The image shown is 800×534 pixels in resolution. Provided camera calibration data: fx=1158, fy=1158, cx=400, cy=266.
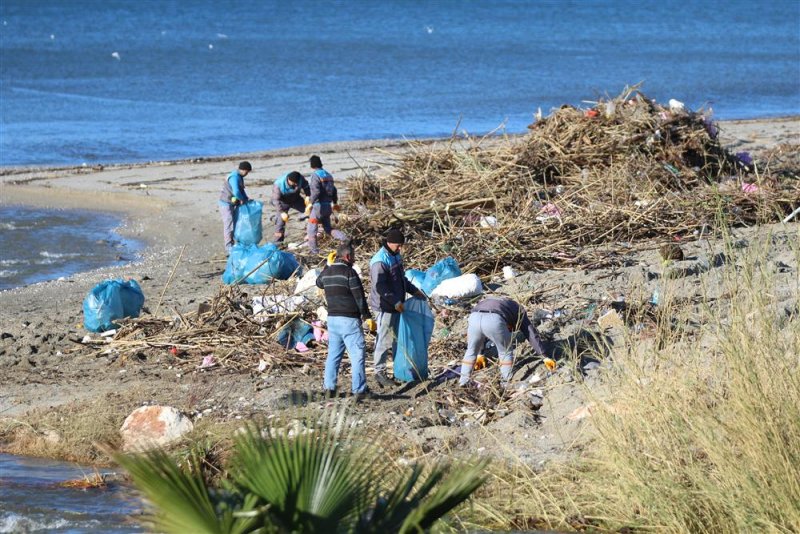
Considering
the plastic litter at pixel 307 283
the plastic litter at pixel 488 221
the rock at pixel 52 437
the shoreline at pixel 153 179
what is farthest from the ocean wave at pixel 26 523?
the shoreline at pixel 153 179

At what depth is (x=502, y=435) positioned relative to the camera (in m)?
8.95

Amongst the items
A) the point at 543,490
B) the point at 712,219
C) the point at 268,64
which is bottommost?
the point at 543,490

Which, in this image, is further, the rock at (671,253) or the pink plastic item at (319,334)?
the rock at (671,253)

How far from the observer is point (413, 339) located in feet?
33.1

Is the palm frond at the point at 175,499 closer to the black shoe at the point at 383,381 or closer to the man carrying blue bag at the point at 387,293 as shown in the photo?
the man carrying blue bag at the point at 387,293

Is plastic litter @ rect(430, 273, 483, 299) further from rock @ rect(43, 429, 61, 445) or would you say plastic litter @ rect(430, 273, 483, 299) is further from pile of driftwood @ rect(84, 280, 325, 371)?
rock @ rect(43, 429, 61, 445)

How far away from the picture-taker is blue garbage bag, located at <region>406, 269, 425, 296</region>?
12242mm

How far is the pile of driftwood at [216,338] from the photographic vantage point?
10844mm

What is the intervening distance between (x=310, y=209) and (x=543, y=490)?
7.65 m

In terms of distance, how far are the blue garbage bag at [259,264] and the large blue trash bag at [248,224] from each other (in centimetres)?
158

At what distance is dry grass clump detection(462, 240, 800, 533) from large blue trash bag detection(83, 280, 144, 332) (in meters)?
5.73

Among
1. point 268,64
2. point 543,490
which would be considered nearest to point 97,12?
point 268,64

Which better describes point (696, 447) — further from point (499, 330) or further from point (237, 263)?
point (237, 263)

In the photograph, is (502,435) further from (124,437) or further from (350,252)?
(124,437)
